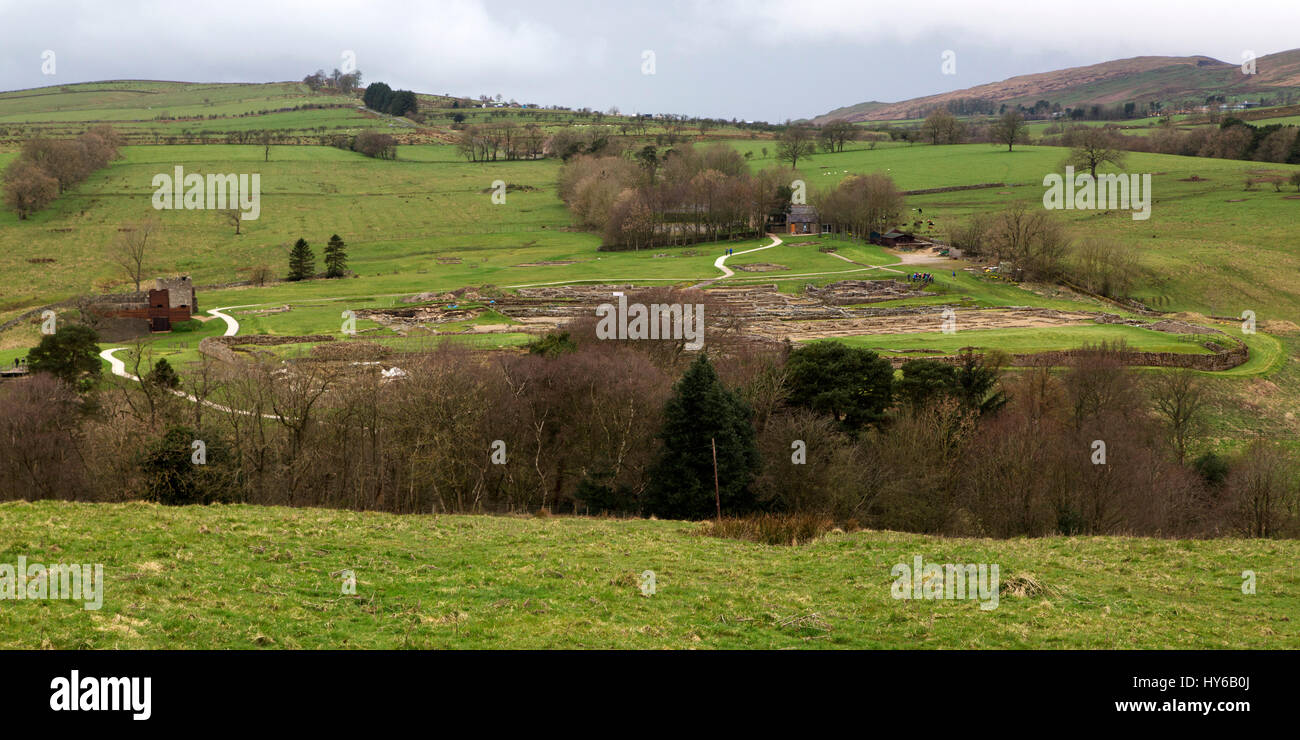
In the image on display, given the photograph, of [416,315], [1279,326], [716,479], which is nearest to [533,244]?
[416,315]

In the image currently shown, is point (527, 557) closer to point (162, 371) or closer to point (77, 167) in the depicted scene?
point (162, 371)

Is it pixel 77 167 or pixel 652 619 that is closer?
pixel 652 619

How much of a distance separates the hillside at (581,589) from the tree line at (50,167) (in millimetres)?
116164

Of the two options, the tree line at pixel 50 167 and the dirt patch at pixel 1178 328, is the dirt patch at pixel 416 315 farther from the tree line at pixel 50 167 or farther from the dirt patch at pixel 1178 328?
the tree line at pixel 50 167

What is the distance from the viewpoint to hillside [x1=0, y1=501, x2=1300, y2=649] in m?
12.6

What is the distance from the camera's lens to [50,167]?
12481 cm

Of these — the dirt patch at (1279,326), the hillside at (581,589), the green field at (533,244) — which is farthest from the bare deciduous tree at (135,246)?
the dirt patch at (1279,326)

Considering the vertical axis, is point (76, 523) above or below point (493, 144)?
below

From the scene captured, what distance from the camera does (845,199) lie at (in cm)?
12075

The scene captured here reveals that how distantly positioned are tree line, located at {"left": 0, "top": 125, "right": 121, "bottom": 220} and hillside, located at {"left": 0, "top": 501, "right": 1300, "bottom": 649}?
11616 cm

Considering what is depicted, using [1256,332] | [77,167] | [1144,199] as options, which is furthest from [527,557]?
[77,167]

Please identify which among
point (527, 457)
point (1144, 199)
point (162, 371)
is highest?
point (1144, 199)

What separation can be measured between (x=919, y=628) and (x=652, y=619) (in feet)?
13.2

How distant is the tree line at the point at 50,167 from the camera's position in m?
114
